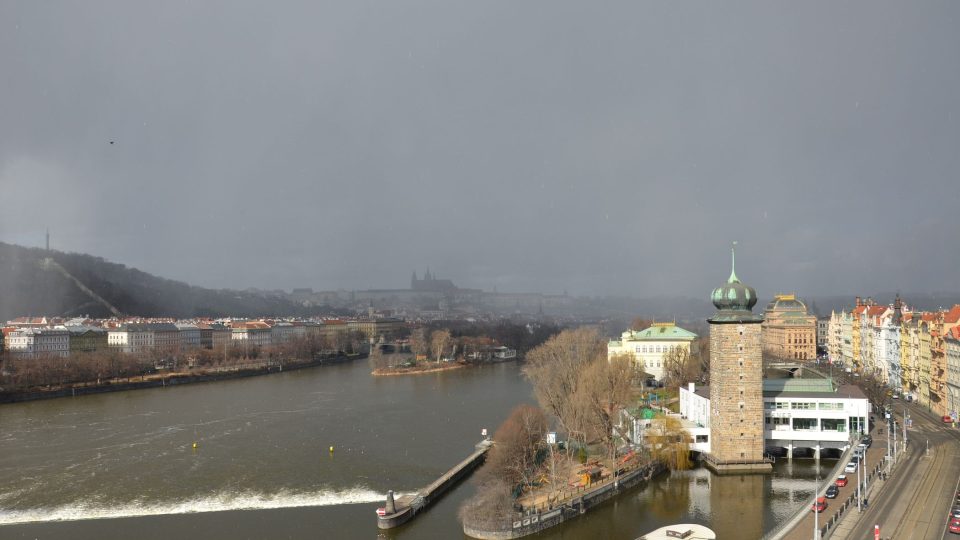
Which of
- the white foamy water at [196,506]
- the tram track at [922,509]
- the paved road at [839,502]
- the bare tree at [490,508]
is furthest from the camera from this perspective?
the white foamy water at [196,506]

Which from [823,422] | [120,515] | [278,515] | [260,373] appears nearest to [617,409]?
[823,422]

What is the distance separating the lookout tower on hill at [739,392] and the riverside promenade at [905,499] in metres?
3.78

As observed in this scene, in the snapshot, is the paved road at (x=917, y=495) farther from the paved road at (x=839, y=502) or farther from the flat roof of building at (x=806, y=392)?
the flat roof of building at (x=806, y=392)

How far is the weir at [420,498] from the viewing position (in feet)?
70.1

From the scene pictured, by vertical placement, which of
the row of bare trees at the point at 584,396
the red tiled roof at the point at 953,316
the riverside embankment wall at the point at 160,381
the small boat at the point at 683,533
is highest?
the red tiled roof at the point at 953,316

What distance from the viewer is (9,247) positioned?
438 ft

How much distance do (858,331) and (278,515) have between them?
4858cm

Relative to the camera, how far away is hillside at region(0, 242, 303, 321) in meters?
118

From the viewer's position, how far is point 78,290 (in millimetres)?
130375

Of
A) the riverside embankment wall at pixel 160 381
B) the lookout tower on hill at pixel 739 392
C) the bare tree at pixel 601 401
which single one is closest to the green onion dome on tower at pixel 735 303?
the lookout tower on hill at pixel 739 392

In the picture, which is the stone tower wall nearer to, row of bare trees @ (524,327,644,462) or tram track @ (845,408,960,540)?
row of bare trees @ (524,327,644,462)

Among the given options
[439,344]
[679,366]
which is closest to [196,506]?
[679,366]

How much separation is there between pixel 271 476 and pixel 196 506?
13.2ft

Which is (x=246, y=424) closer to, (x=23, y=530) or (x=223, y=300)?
(x=23, y=530)
